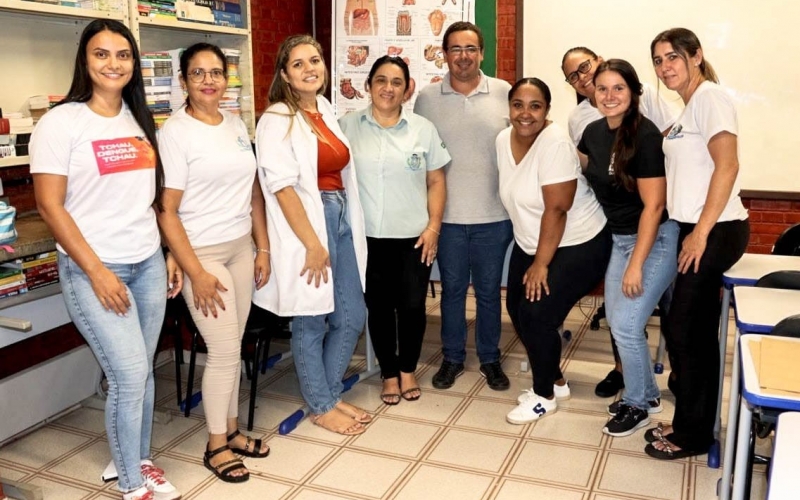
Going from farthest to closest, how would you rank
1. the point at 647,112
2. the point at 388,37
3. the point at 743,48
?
the point at 388,37, the point at 743,48, the point at 647,112

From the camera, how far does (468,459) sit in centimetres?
268

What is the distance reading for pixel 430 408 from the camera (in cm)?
314

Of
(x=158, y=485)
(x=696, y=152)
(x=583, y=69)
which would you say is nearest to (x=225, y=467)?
(x=158, y=485)

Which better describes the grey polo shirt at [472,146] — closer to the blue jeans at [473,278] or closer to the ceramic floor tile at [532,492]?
the blue jeans at [473,278]

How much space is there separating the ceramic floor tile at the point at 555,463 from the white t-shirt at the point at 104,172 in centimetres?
149

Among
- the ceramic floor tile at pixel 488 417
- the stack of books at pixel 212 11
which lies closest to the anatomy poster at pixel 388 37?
the stack of books at pixel 212 11

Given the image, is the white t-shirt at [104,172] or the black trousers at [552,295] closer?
the white t-shirt at [104,172]

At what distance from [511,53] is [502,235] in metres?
1.79

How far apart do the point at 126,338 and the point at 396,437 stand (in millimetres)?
1151

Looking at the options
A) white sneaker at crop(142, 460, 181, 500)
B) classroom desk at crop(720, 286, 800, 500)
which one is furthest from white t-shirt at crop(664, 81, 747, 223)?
white sneaker at crop(142, 460, 181, 500)

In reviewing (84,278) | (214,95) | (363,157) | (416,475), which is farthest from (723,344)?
(84,278)

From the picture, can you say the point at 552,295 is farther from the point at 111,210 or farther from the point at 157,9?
the point at 157,9

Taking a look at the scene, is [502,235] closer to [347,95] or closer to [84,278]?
[84,278]

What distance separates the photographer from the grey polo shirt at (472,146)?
10.2 ft
